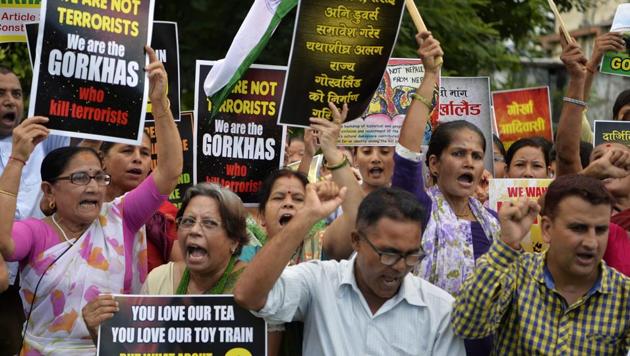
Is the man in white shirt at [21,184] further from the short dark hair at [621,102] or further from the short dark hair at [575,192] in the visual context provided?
the short dark hair at [621,102]

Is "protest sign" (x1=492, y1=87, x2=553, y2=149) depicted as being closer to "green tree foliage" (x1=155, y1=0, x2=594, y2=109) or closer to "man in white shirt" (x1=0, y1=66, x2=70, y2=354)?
"green tree foliage" (x1=155, y1=0, x2=594, y2=109)

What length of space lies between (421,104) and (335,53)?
2.75 feet

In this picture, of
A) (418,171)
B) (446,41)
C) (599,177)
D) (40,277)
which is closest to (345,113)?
(418,171)

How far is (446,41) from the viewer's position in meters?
16.1

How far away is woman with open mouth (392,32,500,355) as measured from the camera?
5.89 meters

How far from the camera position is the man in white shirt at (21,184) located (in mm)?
6633

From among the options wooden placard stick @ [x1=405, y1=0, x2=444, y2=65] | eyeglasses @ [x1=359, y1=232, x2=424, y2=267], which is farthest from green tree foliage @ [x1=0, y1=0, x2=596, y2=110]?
eyeglasses @ [x1=359, y1=232, x2=424, y2=267]

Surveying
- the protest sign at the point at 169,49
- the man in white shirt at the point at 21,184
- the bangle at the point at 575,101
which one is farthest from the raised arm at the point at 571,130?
the man in white shirt at the point at 21,184

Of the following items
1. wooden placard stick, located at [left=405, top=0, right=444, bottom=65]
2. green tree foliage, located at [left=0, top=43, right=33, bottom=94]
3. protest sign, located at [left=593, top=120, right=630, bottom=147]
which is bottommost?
protest sign, located at [left=593, top=120, right=630, bottom=147]

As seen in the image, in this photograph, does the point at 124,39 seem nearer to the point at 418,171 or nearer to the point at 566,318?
the point at 418,171

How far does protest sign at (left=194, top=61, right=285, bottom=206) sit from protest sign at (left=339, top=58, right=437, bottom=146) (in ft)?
1.63

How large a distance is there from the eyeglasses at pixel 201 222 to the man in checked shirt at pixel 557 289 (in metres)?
1.36

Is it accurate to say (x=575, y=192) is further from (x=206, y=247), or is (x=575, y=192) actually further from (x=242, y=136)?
(x=242, y=136)

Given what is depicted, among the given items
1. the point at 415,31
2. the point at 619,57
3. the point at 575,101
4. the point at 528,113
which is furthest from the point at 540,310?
the point at 415,31
